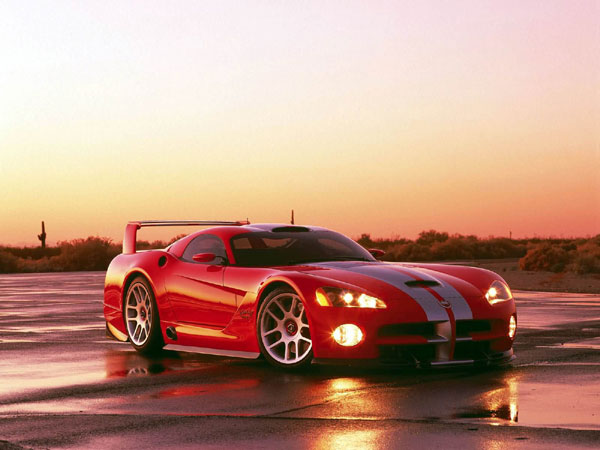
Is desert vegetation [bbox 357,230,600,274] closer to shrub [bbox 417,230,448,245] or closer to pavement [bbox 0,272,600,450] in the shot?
shrub [bbox 417,230,448,245]

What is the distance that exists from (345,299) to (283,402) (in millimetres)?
1663

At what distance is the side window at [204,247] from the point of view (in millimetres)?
10930

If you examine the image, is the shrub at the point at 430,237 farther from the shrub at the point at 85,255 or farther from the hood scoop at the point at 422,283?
the hood scoop at the point at 422,283

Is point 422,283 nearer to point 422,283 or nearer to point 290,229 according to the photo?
point 422,283

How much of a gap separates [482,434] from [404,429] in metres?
0.49

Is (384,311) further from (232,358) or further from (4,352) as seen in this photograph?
(4,352)

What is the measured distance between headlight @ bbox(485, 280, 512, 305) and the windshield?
1491 mm

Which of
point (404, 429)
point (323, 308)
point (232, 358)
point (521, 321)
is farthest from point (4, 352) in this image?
point (521, 321)

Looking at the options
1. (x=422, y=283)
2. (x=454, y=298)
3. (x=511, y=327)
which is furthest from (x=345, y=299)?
(x=511, y=327)

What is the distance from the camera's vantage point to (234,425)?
6.77 meters

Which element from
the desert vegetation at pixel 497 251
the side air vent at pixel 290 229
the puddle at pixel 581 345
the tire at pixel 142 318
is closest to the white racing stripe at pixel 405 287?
the side air vent at pixel 290 229

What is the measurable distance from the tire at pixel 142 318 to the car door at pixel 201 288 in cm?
41

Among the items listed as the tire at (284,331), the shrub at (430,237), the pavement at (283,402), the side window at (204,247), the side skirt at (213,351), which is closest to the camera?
the pavement at (283,402)

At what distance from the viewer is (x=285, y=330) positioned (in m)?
9.54
